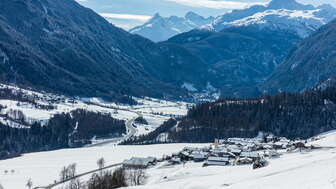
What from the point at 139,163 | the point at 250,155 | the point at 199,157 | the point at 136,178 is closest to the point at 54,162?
the point at 139,163

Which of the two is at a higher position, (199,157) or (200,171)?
(199,157)

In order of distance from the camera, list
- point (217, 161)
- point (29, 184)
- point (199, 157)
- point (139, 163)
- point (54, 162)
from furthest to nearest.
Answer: point (54, 162), point (139, 163), point (199, 157), point (29, 184), point (217, 161)

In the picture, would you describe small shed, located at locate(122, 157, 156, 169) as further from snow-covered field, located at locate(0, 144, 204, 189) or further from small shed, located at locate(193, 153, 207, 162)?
snow-covered field, located at locate(0, 144, 204, 189)

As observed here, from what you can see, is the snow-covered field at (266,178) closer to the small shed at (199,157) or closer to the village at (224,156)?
the village at (224,156)

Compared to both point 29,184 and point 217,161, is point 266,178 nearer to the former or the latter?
point 217,161

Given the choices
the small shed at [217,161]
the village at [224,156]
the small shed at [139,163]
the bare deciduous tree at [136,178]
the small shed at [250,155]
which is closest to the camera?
the bare deciduous tree at [136,178]

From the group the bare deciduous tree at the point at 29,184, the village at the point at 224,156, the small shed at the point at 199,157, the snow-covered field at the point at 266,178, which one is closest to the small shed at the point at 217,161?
the village at the point at 224,156

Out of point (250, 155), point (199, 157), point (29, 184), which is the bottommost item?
point (29, 184)

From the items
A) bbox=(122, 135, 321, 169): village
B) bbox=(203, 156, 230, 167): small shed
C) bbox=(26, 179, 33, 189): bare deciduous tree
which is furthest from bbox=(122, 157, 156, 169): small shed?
bbox=(26, 179, 33, 189): bare deciduous tree

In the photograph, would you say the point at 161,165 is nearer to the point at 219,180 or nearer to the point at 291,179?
the point at 219,180
